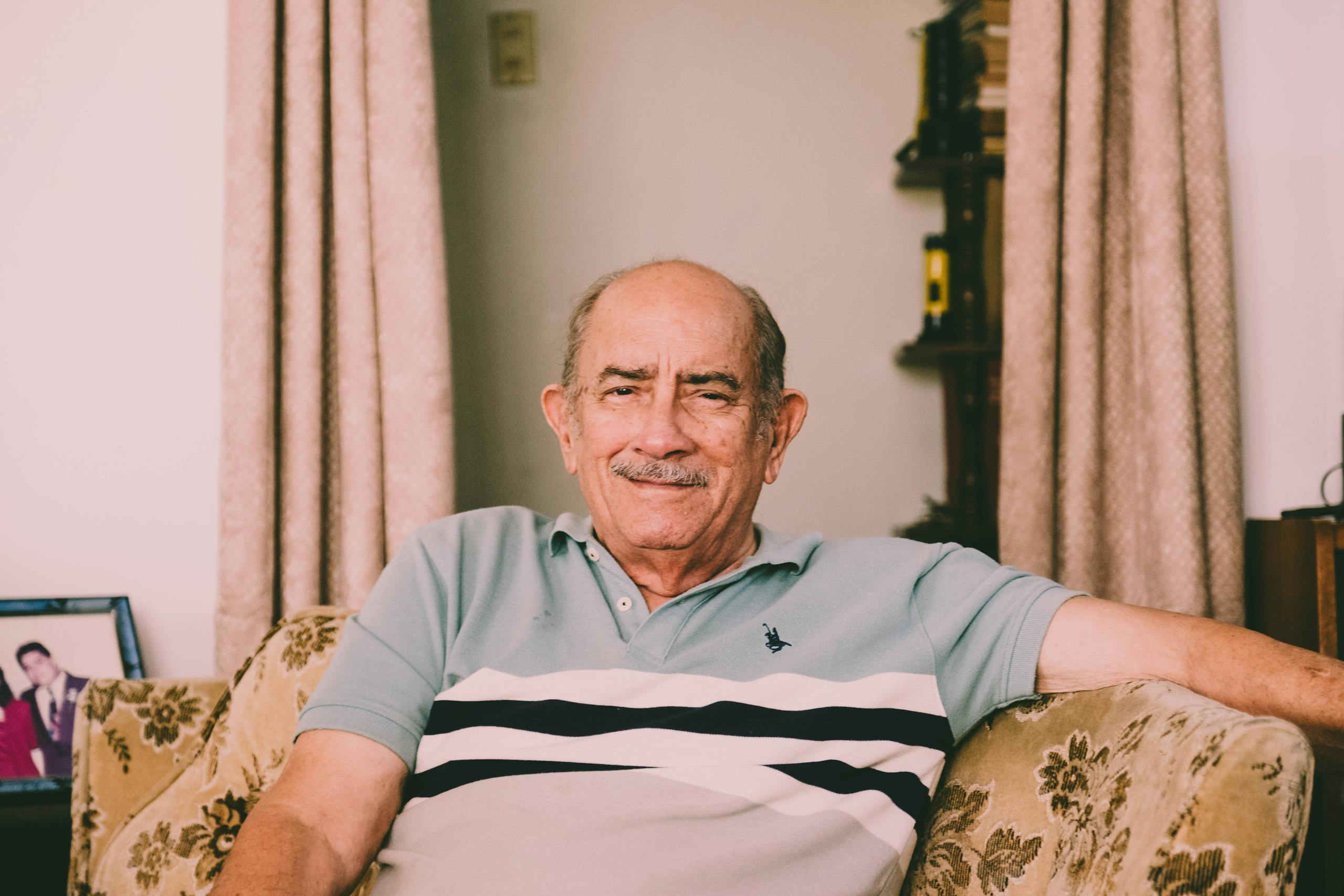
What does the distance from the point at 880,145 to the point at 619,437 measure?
66.9 inches

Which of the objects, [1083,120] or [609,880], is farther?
[1083,120]

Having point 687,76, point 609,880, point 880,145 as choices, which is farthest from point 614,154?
point 609,880

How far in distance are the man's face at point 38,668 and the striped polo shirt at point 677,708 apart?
0.88 metres

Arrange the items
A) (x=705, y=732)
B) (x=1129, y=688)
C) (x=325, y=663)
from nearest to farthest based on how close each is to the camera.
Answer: (x=1129, y=688), (x=705, y=732), (x=325, y=663)

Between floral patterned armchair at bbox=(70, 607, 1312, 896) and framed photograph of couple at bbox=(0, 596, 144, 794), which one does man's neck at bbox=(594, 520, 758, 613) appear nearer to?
floral patterned armchair at bbox=(70, 607, 1312, 896)

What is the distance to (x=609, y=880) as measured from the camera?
0.92 meters

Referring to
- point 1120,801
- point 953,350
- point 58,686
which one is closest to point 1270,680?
point 1120,801

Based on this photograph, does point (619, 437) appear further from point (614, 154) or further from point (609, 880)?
point (614, 154)

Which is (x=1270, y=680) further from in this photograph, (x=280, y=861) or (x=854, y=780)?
(x=280, y=861)

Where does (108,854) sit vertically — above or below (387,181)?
below

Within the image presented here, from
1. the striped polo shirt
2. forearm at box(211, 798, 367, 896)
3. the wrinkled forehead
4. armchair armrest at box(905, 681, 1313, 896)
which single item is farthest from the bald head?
forearm at box(211, 798, 367, 896)

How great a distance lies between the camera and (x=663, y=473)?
121 cm

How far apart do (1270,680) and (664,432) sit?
2.36 feet

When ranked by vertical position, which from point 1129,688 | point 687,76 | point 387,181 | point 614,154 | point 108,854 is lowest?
point 108,854
